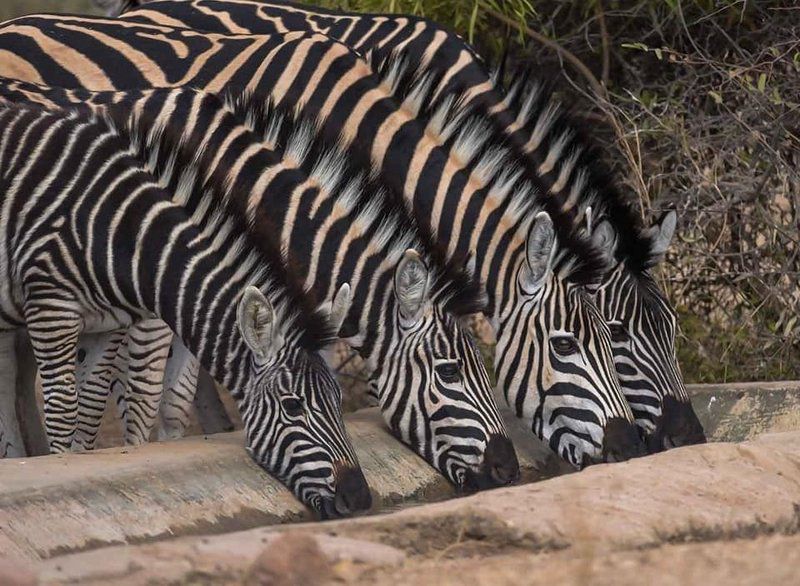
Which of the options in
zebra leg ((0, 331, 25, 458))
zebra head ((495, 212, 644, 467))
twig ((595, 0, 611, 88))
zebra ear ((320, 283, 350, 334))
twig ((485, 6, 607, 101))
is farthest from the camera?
twig ((595, 0, 611, 88))

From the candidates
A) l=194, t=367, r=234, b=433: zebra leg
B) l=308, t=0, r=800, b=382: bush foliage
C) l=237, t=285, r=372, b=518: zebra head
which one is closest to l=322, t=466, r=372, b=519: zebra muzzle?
l=237, t=285, r=372, b=518: zebra head

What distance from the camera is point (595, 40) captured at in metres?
8.99

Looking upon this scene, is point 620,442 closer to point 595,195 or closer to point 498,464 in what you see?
point 498,464

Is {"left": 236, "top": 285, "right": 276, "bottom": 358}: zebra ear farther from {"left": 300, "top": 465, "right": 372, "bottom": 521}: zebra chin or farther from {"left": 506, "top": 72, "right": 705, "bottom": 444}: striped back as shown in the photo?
{"left": 506, "top": 72, "right": 705, "bottom": 444}: striped back

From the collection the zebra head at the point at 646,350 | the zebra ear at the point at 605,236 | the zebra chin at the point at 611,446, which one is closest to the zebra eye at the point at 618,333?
the zebra head at the point at 646,350

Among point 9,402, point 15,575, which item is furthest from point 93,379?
point 15,575

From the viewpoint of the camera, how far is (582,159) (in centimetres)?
696

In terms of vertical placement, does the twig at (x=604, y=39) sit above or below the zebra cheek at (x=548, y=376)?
above

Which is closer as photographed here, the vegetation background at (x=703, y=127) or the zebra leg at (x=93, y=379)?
the zebra leg at (x=93, y=379)

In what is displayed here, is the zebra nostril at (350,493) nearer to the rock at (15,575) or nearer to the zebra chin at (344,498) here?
the zebra chin at (344,498)

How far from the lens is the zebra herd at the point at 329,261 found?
19.2ft

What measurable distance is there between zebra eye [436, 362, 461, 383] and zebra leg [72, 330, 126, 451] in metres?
1.60

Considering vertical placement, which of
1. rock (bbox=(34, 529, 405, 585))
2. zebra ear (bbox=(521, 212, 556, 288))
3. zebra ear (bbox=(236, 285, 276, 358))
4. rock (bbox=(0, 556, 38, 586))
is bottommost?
rock (bbox=(34, 529, 405, 585))

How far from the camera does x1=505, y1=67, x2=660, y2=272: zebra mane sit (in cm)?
677
